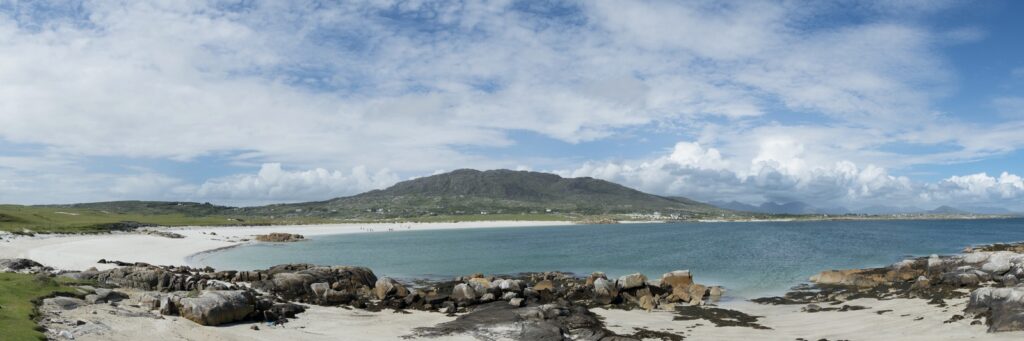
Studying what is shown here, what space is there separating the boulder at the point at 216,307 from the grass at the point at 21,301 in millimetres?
5210

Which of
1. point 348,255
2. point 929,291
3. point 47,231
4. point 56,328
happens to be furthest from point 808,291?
point 47,231

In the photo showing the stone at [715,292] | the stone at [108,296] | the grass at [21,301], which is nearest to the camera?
the grass at [21,301]

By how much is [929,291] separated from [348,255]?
65.0 metres

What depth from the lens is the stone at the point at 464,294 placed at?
34000mm

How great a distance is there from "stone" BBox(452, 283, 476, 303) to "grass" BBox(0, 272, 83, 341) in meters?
18.6

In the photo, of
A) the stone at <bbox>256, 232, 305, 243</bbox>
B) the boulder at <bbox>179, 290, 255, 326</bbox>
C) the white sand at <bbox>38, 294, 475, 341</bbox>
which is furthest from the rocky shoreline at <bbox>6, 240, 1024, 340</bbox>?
the stone at <bbox>256, 232, 305, 243</bbox>

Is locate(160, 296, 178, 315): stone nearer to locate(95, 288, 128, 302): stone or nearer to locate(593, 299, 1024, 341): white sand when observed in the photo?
locate(95, 288, 128, 302): stone

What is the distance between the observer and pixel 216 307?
24.7m

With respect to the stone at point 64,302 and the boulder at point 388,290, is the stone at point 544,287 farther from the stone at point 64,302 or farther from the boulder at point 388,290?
the stone at point 64,302

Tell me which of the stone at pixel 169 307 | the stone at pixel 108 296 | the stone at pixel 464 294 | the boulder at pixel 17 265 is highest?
the boulder at pixel 17 265

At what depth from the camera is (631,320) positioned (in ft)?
99.8

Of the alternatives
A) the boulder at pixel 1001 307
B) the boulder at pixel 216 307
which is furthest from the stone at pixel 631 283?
the boulder at pixel 216 307

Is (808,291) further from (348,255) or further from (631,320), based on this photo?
(348,255)

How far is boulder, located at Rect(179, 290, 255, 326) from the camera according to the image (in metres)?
24.4
